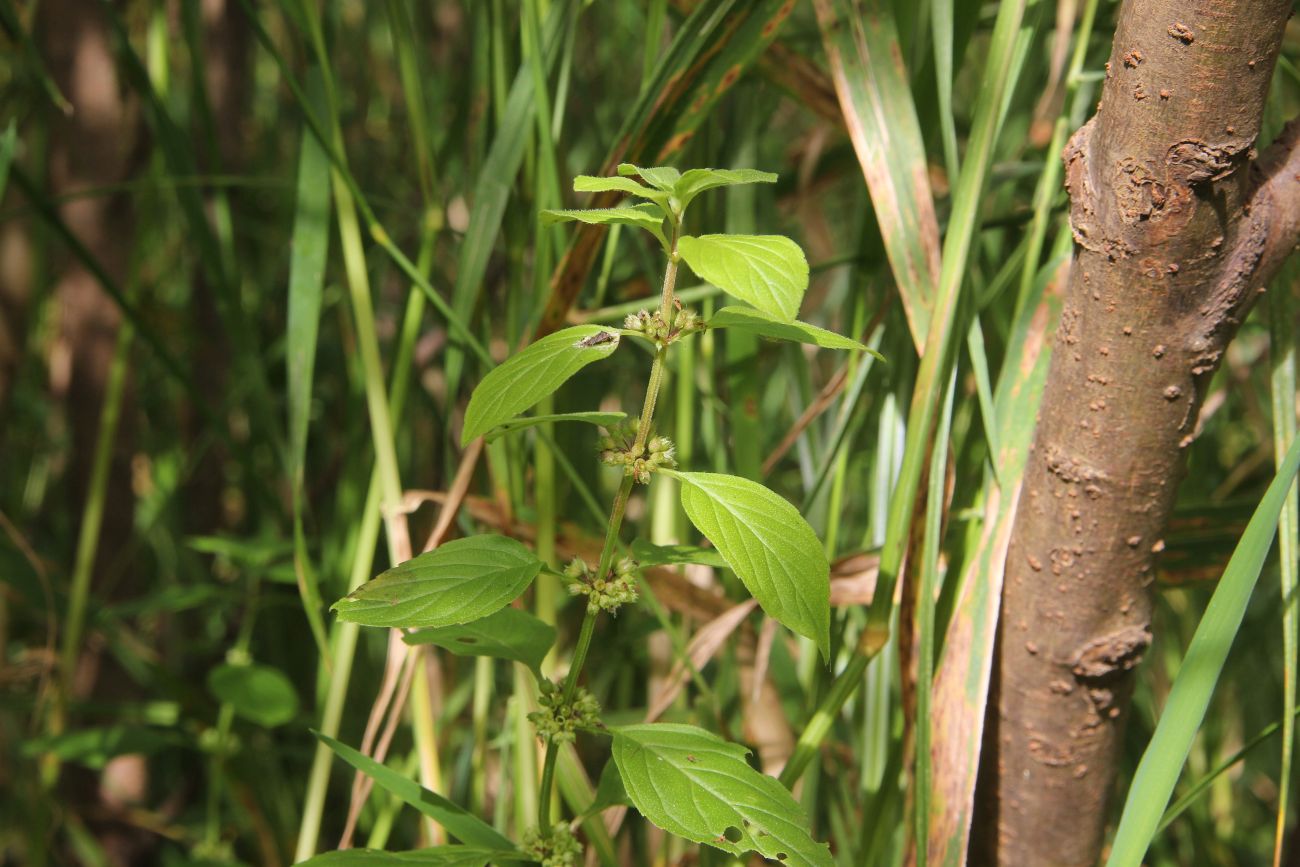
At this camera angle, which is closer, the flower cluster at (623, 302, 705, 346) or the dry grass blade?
the flower cluster at (623, 302, 705, 346)

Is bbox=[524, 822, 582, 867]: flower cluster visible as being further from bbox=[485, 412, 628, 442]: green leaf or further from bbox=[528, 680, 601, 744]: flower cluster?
bbox=[485, 412, 628, 442]: green leaf

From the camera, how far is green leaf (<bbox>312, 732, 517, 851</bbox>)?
0.41 meters

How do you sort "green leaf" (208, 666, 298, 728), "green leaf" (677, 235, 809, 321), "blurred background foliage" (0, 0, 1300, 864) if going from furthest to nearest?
"green leaf" (208, 666, 298, 728), "blurred background foliage" (0, 0, 1300, 864), "green leaf" (677, 235, 809, 321)

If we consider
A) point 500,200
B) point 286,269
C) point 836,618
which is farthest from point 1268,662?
point 286,269

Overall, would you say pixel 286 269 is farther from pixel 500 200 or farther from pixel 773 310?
pixel 773 310

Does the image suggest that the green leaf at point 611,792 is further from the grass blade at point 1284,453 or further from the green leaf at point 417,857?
the grass blade at point 1284,453

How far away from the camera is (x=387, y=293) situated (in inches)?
55.2

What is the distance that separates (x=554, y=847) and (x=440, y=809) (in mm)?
48

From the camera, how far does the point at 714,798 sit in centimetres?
33

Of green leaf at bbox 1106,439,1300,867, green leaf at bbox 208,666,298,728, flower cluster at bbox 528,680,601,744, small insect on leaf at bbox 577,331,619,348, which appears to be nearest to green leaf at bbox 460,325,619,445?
small insect on leaf at bbox 577,331,619,348

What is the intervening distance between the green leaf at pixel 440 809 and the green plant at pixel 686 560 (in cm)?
7

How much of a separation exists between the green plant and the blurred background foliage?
13 cm

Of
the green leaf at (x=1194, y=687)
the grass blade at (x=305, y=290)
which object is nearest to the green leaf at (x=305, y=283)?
the grass blade at (x=305, y=290)

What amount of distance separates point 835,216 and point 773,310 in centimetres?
141
